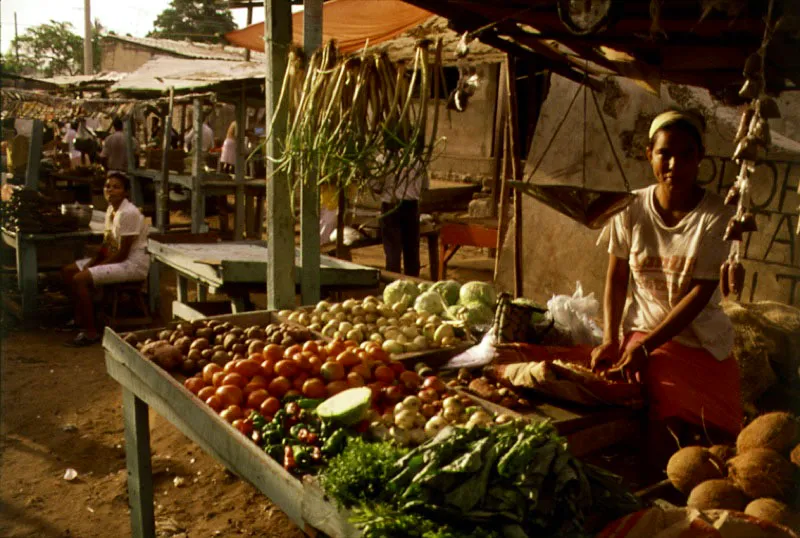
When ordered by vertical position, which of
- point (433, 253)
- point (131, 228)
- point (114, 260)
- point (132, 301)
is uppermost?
point (131, 228)

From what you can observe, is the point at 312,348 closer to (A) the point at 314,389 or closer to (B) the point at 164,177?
(A) the point at 314,389

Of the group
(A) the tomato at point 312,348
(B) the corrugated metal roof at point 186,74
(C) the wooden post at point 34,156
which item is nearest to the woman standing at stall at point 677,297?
(A) the tomato at point 312,348

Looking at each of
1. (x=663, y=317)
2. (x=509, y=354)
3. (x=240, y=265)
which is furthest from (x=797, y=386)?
(x=240, y=265)

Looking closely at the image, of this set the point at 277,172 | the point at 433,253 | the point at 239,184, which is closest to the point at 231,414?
the point at 277,172

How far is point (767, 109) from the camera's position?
163 centimetres

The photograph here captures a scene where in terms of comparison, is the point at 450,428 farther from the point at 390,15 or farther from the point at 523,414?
the point at 390,15

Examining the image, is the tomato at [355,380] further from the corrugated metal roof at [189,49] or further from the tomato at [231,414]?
the corrugated metal roof at [189,49]

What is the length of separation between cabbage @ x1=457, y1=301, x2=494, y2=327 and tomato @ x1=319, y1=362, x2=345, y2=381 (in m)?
1.08

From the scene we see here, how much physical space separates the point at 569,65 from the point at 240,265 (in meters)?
→ 2.77

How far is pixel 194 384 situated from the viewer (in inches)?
115

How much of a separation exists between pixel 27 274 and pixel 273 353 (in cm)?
554

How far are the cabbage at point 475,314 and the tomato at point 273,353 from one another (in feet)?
3.63

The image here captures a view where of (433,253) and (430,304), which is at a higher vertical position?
(430,304)

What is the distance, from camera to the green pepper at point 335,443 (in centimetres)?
226
